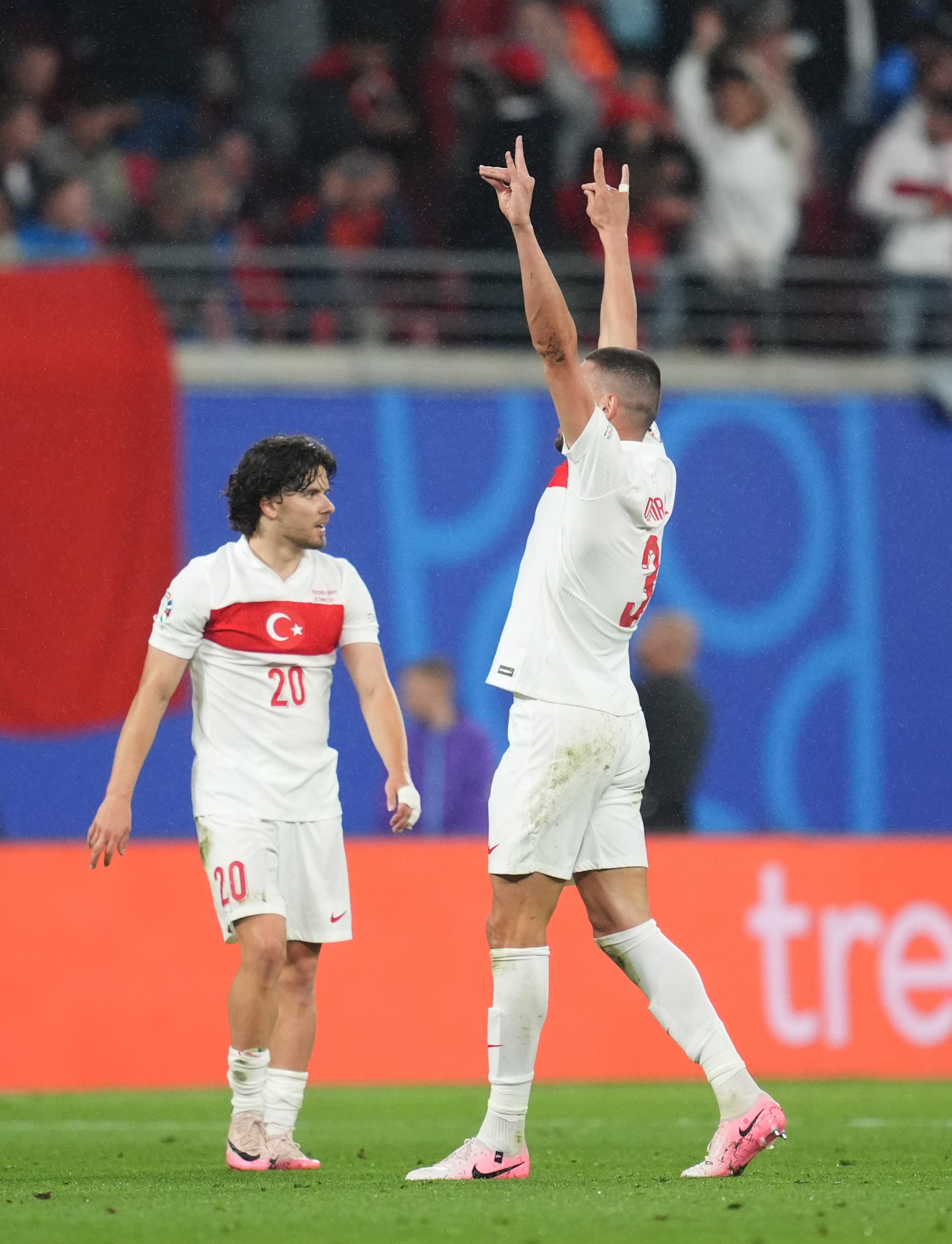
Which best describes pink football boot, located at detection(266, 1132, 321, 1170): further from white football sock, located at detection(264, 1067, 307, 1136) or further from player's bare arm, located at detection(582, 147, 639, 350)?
player's bare arm, located at detection(582, 147, 639, 350)

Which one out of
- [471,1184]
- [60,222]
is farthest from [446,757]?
[471,1184]

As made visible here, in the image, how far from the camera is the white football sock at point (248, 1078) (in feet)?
20.0

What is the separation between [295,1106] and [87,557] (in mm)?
7467

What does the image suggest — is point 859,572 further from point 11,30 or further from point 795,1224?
point 795,1224

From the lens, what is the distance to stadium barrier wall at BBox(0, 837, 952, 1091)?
9.52 m

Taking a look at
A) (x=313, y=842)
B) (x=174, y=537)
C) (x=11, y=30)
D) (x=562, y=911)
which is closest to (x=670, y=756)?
(x=562, y=911)

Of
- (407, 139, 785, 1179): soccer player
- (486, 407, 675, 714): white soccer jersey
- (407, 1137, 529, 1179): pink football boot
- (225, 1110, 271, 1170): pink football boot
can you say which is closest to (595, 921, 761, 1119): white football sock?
(407, 139, 785, 1179): soccer player

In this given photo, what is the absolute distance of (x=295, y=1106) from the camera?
6.33 meters

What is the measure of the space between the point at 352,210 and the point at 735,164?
2845mm

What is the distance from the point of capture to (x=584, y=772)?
5730mm

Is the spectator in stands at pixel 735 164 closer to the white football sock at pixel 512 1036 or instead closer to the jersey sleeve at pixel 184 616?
the jersey sleeve at pixel 184 616

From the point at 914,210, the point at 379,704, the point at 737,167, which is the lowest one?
the point at 379,704

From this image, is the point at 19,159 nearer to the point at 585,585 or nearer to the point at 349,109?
the point at 349,109

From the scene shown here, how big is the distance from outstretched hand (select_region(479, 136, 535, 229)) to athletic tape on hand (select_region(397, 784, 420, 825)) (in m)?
1.67
